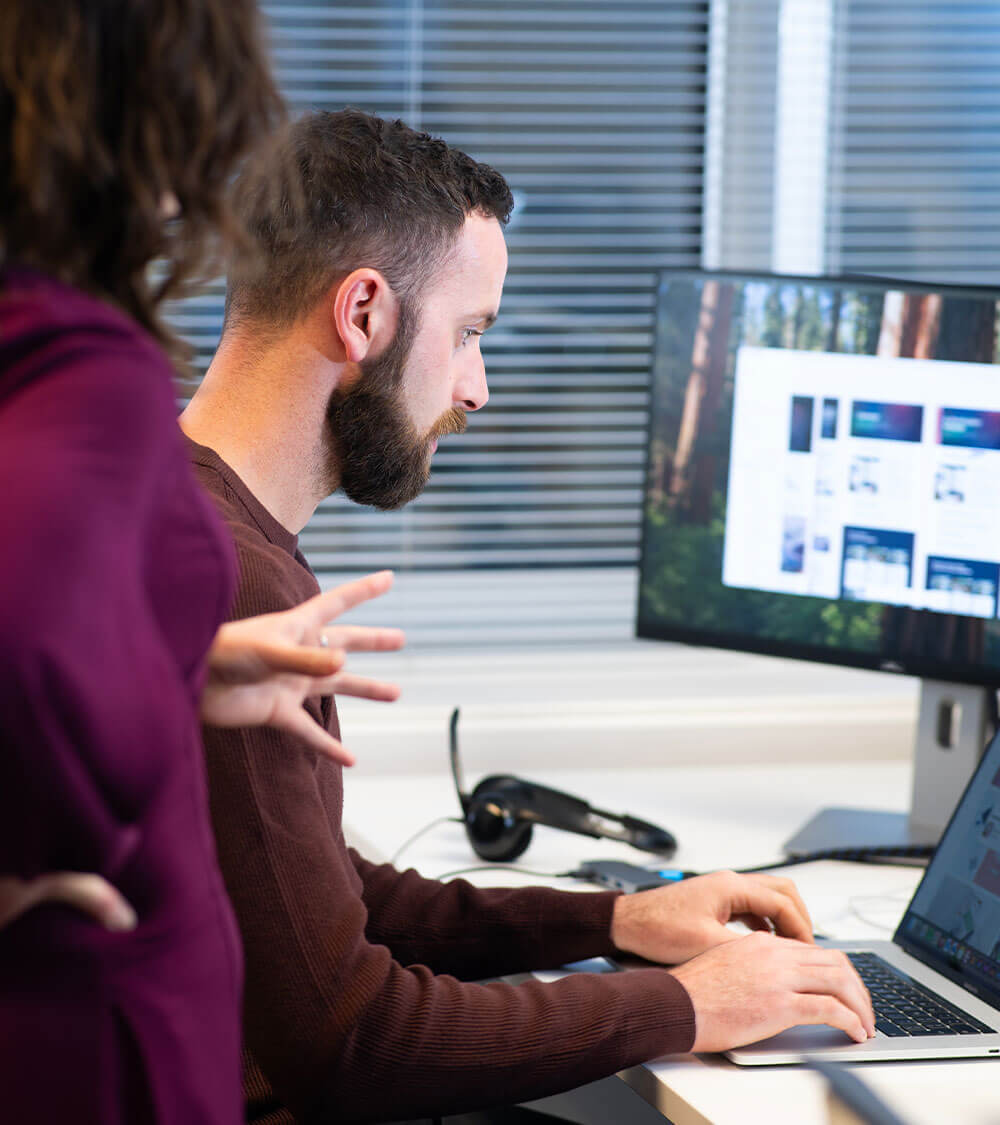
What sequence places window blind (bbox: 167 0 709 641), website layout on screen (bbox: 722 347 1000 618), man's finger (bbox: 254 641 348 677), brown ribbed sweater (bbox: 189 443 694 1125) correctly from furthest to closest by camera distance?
window blind (bbox: 167 0 709 641) → website layout on screen (bbox: 722 347 1000 618) → brown ribbed sweater (bbox: 189 443 694 1125) → man's finger (bbox: 254 641 348 677)

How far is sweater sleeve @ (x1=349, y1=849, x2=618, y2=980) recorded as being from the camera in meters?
1.26

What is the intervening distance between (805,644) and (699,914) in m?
0.55

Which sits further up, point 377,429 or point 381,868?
point 377,429

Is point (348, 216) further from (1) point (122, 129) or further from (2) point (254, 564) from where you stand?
(1) point (122, 129)

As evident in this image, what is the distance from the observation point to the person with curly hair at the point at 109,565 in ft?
1.74

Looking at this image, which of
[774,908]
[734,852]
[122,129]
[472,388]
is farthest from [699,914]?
[122,129]

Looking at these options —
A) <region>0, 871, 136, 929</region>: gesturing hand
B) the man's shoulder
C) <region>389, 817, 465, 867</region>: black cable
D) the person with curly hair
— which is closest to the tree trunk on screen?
<region>389, 817, 465, 867</region>: black cable

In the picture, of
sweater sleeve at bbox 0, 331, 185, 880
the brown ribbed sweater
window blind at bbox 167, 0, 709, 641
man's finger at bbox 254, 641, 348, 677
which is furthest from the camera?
window blind at bbox 167, 0, 709, 641

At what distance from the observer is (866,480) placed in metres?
1.63

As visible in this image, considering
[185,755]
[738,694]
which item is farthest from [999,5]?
[185,755]

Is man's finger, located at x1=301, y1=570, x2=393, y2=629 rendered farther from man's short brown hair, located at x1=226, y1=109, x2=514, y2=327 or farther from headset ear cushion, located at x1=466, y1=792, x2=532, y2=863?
headset ear cushion, located at x1=466, y1=792, x2=532, y2=863

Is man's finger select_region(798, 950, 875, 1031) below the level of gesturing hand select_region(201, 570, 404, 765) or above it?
below

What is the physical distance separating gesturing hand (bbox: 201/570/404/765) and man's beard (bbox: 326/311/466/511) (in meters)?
0.48

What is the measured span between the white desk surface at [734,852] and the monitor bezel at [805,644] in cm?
22
